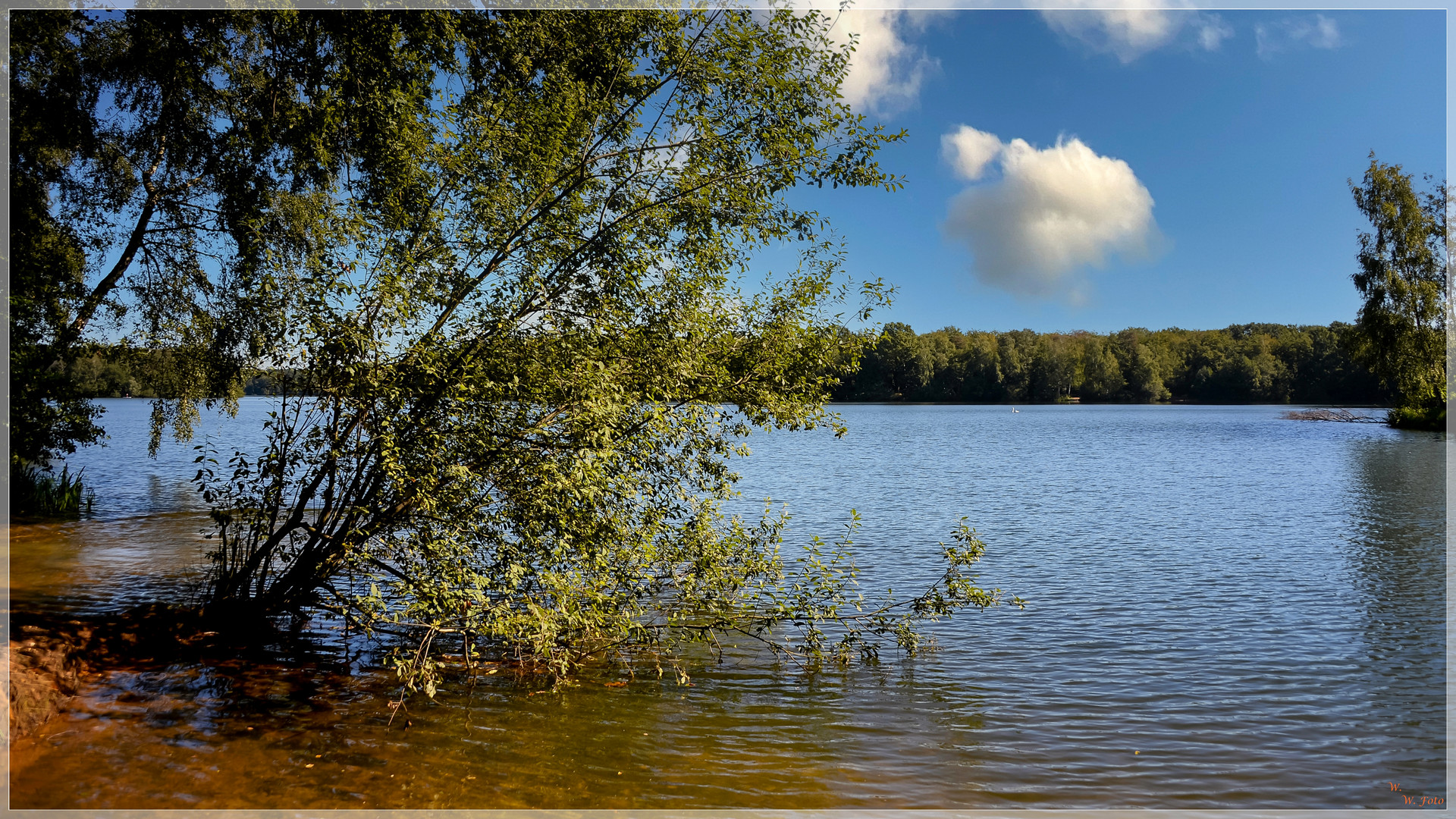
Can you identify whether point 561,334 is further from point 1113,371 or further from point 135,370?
point 1113,371

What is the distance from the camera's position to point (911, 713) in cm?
938

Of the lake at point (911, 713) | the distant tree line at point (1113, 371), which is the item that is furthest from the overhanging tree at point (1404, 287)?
the distant tree line at point (1113, 371)

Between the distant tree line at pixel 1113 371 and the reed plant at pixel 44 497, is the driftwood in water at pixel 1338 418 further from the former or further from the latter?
the reed plant at pixel 44 497

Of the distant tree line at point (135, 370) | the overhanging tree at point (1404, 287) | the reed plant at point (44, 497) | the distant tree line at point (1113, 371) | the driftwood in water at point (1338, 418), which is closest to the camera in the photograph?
the distant tree line at point (135, 370)

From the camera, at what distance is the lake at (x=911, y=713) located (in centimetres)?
742

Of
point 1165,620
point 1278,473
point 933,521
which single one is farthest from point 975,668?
point 1278,473

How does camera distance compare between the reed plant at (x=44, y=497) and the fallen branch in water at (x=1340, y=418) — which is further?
the fallen branch in water at (x=1340, y=418)

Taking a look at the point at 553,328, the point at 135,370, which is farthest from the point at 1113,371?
the point at 553,328

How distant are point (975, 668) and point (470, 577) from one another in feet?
21.2

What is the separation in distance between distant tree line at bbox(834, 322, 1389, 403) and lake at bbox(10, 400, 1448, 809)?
116 metres

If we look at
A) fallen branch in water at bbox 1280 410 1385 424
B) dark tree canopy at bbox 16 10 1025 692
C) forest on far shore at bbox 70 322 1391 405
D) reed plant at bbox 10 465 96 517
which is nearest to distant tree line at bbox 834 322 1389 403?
forest on far shore at bbox 70 322 1391 405

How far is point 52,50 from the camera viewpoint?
47.8 feet

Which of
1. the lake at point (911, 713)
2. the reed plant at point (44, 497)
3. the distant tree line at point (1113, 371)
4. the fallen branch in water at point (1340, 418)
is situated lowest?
the lake at point (911, 713)

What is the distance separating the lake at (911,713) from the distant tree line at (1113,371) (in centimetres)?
11580
